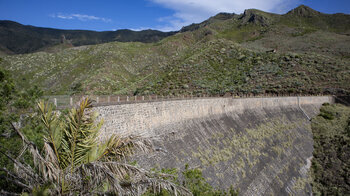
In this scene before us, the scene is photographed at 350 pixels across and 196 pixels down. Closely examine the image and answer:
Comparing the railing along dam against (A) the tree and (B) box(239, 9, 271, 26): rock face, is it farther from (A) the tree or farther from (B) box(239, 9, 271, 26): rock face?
(B) box(239, 9, 271, 26): rock face

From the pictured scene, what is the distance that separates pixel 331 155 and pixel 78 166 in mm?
28319

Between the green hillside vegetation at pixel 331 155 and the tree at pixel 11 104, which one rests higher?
the tree at pixel 11 104

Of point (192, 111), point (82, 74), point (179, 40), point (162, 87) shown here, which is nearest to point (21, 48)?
point (179, 40)

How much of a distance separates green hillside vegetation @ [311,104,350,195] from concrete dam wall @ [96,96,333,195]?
1.03 m

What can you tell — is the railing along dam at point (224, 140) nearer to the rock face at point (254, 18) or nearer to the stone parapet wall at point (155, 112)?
the stone parapet wall at point (155, 112)

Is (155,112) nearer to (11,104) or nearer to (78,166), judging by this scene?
(11,104)

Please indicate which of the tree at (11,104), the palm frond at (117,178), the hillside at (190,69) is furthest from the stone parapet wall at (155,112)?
the hillside at (190,69)

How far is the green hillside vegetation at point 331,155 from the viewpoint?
20289mm

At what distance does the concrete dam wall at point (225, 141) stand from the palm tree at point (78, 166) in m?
2.68

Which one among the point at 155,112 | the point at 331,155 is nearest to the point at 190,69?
the point at 331,155

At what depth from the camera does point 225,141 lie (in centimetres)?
2003

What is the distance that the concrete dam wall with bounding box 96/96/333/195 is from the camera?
44.8 ft

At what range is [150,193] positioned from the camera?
7.55m

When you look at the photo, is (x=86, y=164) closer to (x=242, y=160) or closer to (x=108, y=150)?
(x=108, y=150)
